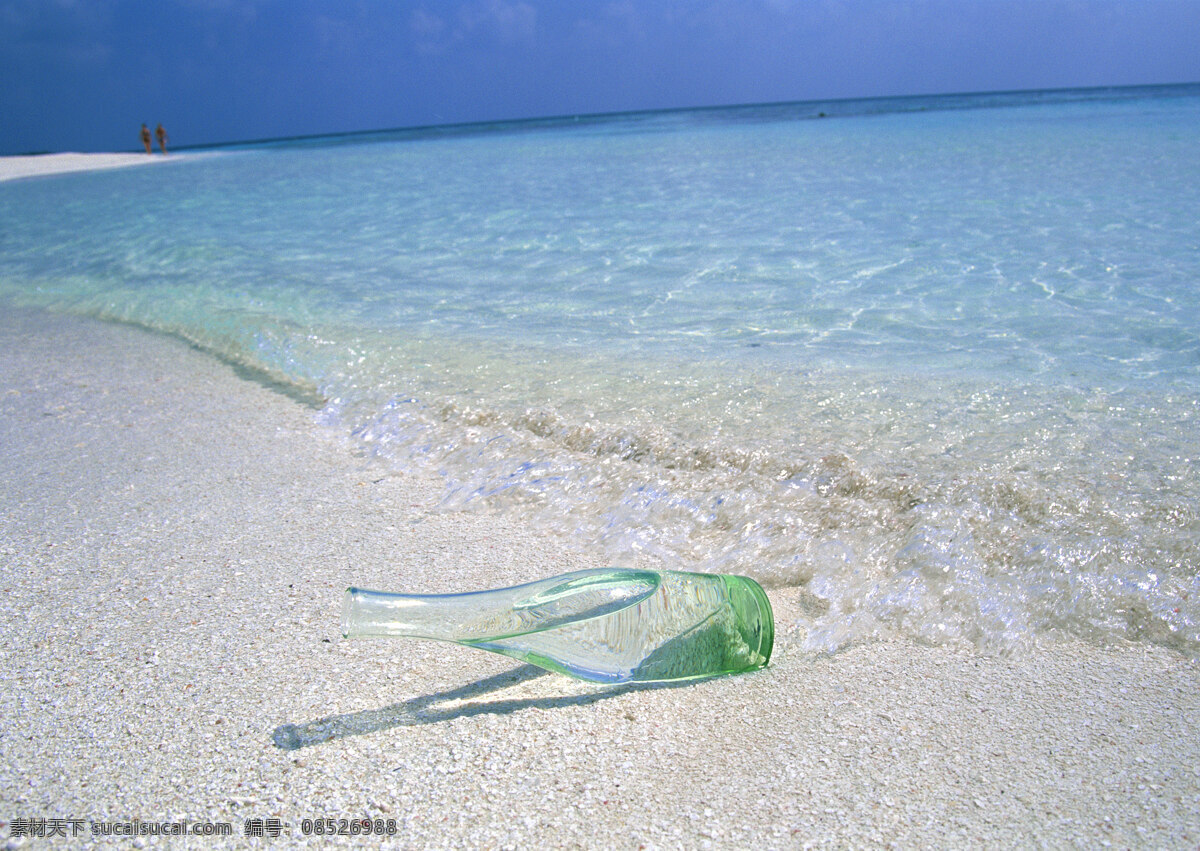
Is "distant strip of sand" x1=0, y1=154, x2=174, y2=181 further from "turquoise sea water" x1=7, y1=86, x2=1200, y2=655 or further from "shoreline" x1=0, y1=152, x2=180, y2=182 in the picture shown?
"turquoise sea water" x1=7, y1=86, x2=1200, y2=655

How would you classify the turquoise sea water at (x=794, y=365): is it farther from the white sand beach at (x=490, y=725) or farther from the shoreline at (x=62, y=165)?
the shoreline at (x=62, y=165)

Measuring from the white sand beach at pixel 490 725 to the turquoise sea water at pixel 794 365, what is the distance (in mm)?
213

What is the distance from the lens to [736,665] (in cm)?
158

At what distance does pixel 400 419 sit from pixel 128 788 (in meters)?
1.95

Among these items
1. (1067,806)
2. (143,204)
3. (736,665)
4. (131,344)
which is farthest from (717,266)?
(143,204)

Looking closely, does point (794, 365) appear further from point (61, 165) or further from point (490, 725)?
point (61, 165)

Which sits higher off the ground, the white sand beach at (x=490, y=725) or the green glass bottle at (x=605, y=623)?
the green glass bottle at (x=605, y=623)

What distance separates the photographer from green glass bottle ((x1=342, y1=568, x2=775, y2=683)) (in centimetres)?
144

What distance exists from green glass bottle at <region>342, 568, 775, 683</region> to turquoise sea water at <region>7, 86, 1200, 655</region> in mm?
325

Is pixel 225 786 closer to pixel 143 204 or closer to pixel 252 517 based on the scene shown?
pixel 252 517

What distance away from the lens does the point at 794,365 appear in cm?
350

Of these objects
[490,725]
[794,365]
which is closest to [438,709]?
[490,725]

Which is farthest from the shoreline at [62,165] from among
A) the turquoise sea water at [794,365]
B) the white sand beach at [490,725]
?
the white sand beach at [490,725]

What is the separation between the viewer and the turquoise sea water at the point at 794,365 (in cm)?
204
